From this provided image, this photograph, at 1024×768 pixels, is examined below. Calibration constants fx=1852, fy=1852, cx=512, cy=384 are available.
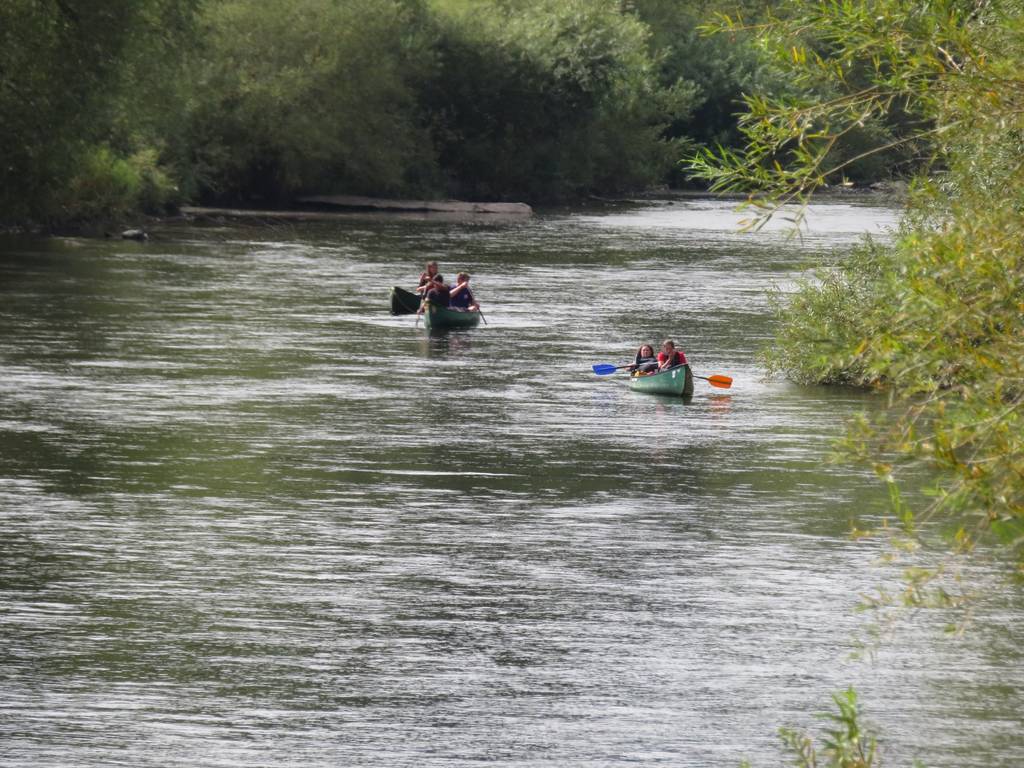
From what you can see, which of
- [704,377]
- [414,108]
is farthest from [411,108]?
[704,377]

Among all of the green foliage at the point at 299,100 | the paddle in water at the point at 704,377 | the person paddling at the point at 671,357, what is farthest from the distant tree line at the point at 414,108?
the person paddling at the point at 671,357

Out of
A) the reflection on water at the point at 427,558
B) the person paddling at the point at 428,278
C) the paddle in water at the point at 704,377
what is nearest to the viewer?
the reflection on water at the point at 427,558

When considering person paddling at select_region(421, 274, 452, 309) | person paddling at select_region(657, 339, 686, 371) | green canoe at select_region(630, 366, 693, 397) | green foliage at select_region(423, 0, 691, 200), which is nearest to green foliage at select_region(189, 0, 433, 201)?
green foliage at select_region(423, 0, 691, 200)

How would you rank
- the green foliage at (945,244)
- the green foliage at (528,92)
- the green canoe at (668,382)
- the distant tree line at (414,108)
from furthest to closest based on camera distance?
the green foliage at (528,92) < the distant tree line at (414,108) < the green canoe at (668,382) < the green foliage at (945,244)

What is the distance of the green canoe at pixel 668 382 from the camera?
26.5m

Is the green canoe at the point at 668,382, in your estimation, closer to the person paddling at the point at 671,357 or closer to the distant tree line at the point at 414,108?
the person paddling at the point at 671,357

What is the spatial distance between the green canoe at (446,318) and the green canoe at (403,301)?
1385 mm

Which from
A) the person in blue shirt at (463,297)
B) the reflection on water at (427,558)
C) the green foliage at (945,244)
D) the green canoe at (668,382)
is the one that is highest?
the green foliage at (945,244)

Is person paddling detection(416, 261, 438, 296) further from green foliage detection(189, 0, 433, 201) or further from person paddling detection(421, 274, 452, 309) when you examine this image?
green foliage detection(189, 0, 433, 201)

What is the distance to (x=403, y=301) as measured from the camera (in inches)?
1425

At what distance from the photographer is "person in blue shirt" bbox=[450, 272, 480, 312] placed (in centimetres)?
3416

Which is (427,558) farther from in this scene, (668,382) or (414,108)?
(414,108)

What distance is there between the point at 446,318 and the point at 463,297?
0.50 m

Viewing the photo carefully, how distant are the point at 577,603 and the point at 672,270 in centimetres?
3177
